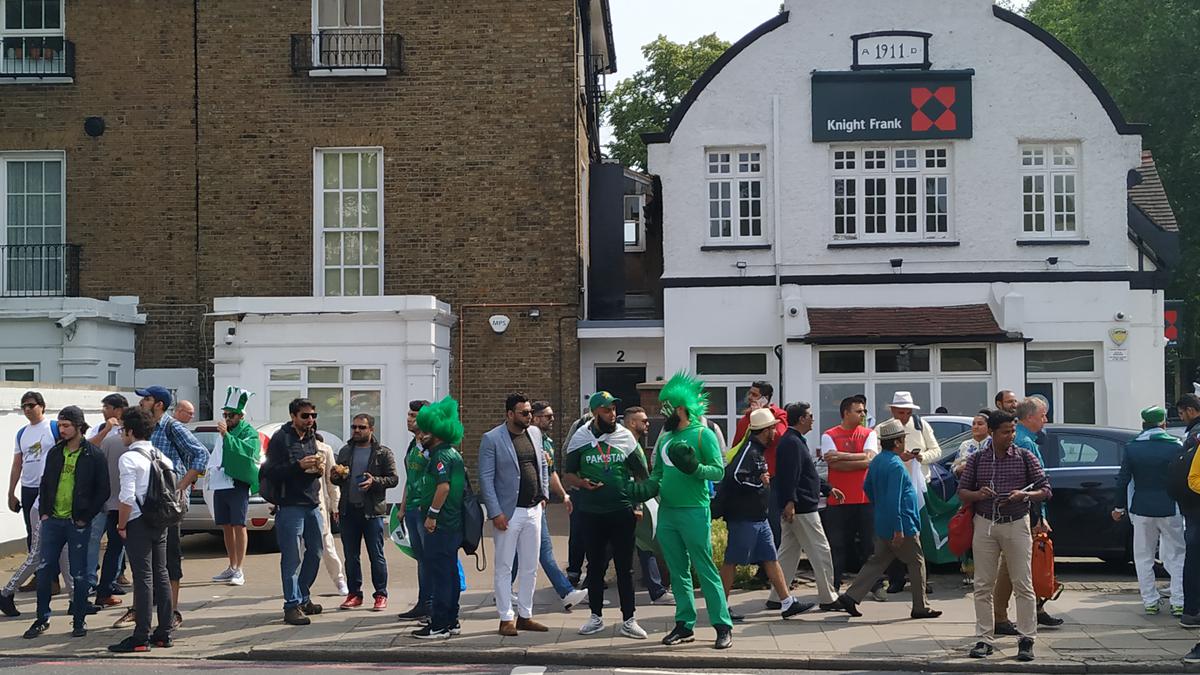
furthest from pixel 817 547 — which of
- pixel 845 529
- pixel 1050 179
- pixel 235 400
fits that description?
pixel 1050 179

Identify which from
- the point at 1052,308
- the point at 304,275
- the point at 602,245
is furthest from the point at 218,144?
the point at 1052,308

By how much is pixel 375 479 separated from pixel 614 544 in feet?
7.74

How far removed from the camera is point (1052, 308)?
2147 centimetres

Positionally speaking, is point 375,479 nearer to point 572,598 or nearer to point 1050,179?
point 572,598

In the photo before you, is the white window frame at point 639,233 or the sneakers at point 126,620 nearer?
the sneakers at point 126,620

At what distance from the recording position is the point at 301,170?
21.5 m

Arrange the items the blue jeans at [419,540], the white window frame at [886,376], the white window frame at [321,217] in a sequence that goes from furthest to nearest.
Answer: the white window frame at [321,217], the white window frame at [886,376], the blue jeans at [419,540]

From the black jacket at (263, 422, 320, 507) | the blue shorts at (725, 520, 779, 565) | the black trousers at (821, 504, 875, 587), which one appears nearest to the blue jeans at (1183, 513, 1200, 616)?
the black trousers at (821, 504, 875, 587)

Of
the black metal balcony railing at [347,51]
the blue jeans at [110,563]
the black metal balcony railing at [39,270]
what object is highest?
the black metal balcony railing at [347,51]

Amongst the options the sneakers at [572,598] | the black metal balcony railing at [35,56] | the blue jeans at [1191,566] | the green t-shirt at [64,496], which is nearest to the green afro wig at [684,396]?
the sneakers at [572,598]

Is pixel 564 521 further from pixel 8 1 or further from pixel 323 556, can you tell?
pixel 8 1

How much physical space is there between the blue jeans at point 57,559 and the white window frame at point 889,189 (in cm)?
1394

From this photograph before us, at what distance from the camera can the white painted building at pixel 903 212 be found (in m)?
21.4

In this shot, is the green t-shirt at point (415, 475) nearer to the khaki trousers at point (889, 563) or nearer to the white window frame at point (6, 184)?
the khaki trousers at point (889, 563)
